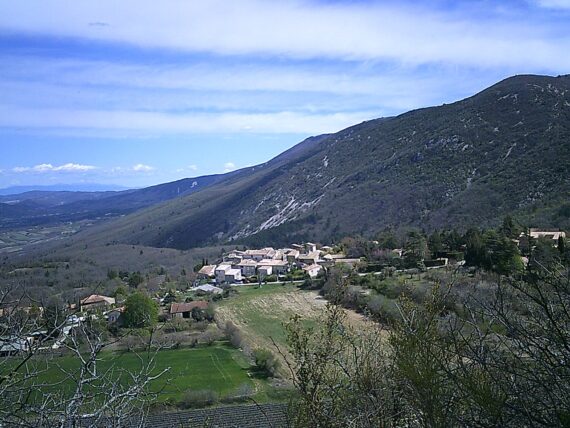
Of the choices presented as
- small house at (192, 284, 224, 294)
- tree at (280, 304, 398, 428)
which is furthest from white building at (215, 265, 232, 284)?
tree at (280, 304, 398, 428)

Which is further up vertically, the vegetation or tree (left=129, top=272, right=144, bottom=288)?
the vegetation

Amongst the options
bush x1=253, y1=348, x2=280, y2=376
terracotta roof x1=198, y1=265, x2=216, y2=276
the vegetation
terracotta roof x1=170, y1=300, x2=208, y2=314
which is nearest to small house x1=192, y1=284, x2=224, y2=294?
terracotta roof x1=170, y1=300, x2=208, y2=314

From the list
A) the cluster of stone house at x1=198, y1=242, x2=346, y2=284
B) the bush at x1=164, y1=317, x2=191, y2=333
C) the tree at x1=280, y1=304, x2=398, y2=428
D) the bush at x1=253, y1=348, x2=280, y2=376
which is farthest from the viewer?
the cluster of stone house at x1=198, y1=242, x2=346, y2=284

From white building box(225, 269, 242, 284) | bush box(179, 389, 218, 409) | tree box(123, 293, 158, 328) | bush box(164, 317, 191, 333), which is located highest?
tree box(123, 293, 158, 328)

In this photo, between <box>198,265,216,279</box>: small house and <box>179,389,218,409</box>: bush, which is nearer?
<box>179,389,218,409</box>: bush

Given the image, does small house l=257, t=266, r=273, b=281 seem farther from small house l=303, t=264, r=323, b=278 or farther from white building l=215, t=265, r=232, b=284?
small house l=303, t=264, r=323, b=278

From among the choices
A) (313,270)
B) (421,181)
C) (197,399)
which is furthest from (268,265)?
(197,399)

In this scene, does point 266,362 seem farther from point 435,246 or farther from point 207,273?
point 207,273

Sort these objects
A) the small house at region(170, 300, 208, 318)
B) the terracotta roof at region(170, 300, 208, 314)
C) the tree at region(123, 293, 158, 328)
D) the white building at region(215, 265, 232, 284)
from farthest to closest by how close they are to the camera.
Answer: the white building at region(215, 265, 232, 284) → the terracotta roof at region(170, 300, 208, 314) → the small house at region(170, 300, 208, 318) → the tree at region(123, 293, 158, 328)

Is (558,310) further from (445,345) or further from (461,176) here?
(461,176)
